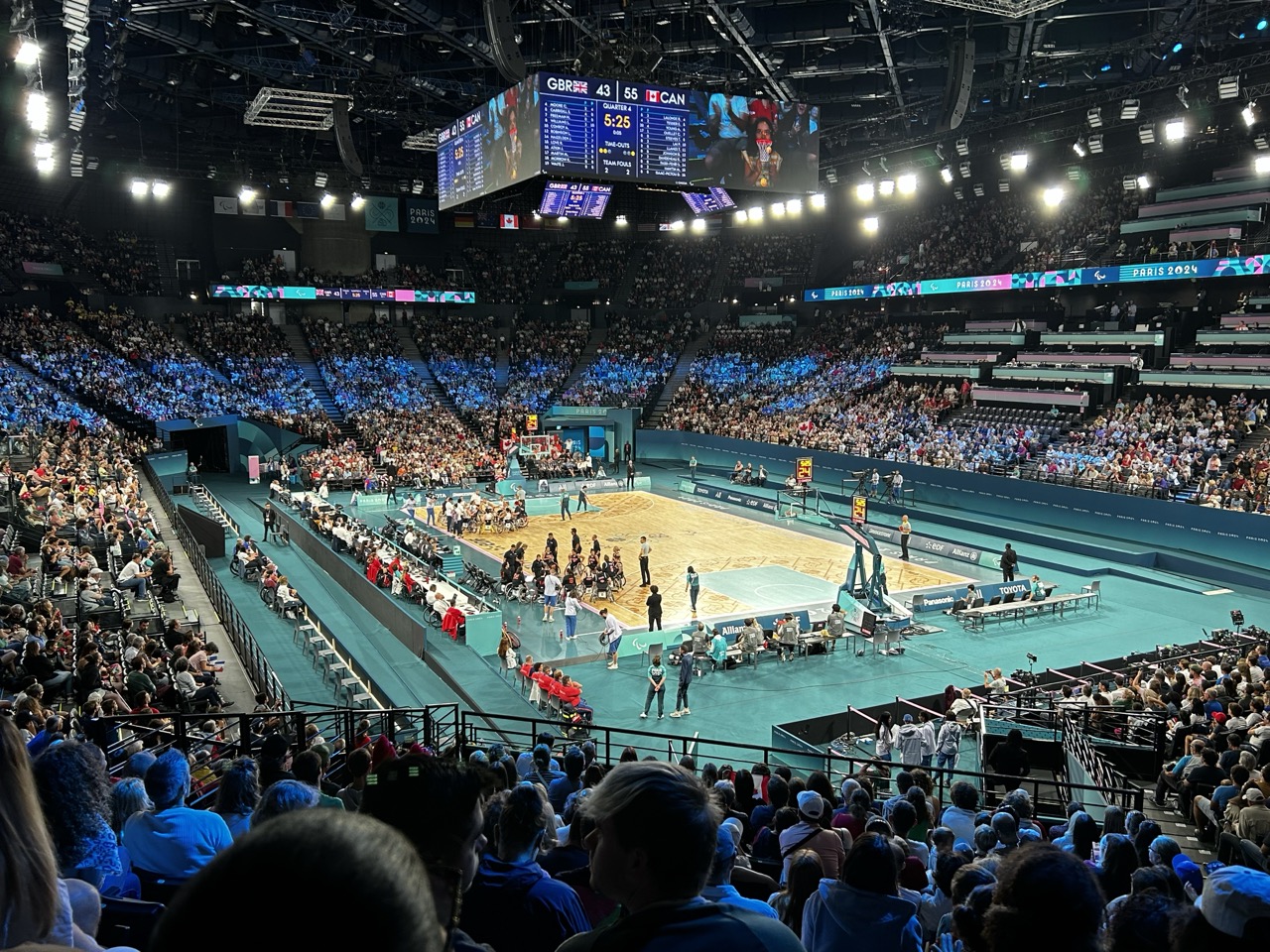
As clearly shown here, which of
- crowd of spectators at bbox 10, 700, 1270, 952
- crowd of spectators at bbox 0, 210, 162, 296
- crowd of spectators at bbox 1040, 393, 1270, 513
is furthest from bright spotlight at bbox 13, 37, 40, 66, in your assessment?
crowd of spectators at bbox 1040, 393, 1270, 513

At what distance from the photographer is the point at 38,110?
22.6 meters

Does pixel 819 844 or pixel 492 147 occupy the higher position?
pixel 492 147

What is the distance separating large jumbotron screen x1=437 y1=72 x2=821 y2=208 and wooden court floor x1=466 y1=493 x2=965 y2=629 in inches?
432

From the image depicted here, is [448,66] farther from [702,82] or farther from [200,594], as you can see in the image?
[200,594]

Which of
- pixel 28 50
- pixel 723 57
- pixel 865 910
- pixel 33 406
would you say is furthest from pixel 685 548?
pixel 865 910

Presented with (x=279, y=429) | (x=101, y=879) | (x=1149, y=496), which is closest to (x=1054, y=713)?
(x=101, y=879)

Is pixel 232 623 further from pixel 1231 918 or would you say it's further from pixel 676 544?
pixel 1231 918

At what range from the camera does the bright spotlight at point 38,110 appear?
2188cm

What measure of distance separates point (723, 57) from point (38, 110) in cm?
2339

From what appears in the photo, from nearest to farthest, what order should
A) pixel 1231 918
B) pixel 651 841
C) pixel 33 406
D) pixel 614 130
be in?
1. pixel 651 841
2. pixel 1231 918
3. pixel 614 130
4. pixel 33 406

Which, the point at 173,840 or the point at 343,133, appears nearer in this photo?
the point at 173,840

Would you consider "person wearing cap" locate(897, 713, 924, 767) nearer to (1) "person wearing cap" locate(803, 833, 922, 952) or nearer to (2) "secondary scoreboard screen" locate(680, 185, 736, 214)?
(1) "person wearing cap" locate(803, 833, 922, 952)

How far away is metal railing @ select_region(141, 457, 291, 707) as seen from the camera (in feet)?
49.7

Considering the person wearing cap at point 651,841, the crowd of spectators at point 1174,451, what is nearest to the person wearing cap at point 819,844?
the person wearing cap at point 651,841
